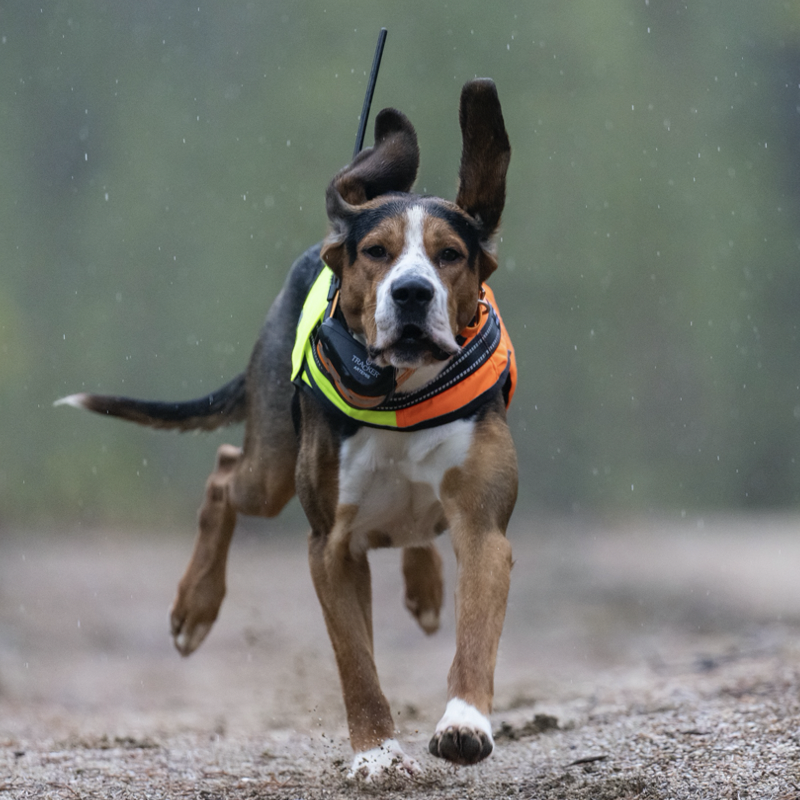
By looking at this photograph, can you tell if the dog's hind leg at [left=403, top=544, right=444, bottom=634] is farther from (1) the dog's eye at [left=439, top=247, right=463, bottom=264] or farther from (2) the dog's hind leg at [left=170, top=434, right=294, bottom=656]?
(1) the dog's eye at [left=439, top=247, right=463, bottom=264]

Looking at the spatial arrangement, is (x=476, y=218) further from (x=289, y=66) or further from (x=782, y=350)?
(x=782, y=350)

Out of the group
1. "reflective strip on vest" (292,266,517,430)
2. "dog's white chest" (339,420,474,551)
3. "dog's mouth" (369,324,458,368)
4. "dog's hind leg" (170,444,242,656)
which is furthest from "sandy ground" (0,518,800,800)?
"dog's mouth" (369,324,458,368)

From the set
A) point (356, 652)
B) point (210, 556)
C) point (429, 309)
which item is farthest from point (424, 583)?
point (429, 309)

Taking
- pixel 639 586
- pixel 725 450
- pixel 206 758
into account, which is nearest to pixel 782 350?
pixel 725 450

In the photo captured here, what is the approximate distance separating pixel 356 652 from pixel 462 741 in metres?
0.86

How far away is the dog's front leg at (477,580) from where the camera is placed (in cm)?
320

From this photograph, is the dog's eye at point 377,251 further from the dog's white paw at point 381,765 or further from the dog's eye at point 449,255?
the dog's white paw at point 381,765

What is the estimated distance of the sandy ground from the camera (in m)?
3.92

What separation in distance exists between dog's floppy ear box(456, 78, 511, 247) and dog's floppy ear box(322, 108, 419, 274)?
315 millimetres

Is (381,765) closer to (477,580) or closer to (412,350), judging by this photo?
(477,580)

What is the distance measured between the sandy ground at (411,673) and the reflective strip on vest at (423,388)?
3.71ft

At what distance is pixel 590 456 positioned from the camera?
1820 centimetres

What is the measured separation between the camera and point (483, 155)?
3773 mm

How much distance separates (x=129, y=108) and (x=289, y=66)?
2.29m
